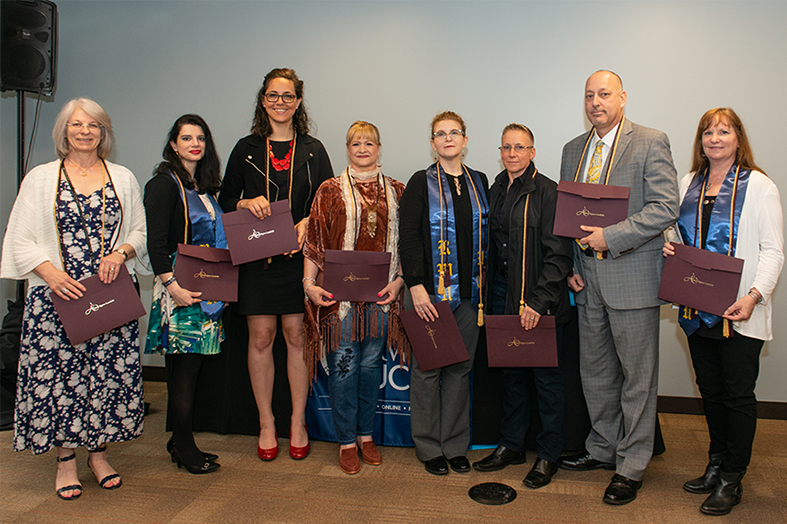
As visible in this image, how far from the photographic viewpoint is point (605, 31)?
3492 millimetres

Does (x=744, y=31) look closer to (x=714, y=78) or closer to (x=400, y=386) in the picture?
(x=714, y=78)

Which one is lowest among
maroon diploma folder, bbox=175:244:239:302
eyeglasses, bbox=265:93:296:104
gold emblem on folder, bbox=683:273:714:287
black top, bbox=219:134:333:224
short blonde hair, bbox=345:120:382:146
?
maroon diploma folder, bbox=175:244:239:302

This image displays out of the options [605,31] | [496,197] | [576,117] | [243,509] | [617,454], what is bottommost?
[243,509]

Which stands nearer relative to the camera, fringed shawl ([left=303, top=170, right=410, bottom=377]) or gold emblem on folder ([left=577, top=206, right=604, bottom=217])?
gold emblem on folder ([left=577, top=206, right=604, bottom=217])

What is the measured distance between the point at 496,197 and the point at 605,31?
72.9 inches

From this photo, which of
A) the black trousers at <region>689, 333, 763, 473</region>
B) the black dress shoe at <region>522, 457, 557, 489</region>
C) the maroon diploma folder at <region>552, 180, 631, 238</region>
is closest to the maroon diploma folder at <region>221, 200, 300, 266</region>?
the maroon diploma folder at <region>552, 180, 631, 238</region>

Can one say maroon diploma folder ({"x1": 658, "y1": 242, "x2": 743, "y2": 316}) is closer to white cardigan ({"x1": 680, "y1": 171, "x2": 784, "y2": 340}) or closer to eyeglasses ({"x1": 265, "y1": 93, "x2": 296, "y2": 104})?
white cardigan ({"x1": 680, "y1": 171, "x2": 784, "y2": 340})

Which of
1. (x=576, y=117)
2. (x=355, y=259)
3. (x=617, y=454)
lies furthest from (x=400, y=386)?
(x=576, y=117)

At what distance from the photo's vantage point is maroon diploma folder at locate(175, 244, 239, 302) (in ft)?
7.64

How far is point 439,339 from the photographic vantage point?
7.82 ft

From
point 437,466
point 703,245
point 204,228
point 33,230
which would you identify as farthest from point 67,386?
point 703,245

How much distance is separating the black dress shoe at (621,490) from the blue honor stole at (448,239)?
35.8 inches

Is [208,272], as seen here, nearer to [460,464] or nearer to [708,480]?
[460,464]

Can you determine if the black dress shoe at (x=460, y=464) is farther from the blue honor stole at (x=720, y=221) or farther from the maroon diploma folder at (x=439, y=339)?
the blue honor stole at (x=720, y=221)
